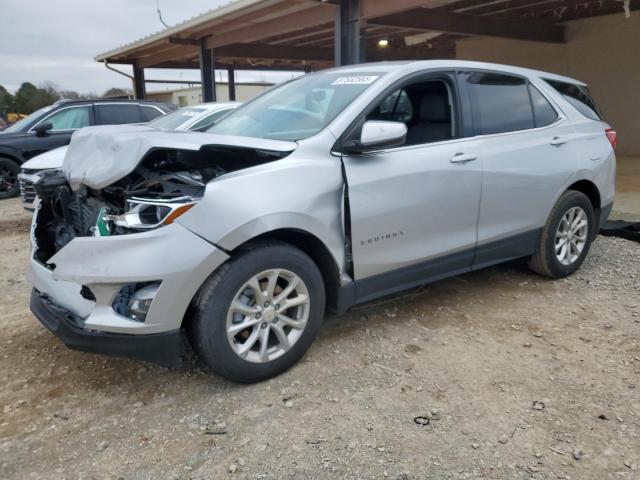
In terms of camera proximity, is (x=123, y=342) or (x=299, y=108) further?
(x=299, y=108)

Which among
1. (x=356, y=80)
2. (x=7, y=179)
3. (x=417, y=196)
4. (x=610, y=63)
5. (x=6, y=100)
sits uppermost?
(x=610, y=63)

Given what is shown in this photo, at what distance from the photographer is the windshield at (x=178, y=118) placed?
652 cm

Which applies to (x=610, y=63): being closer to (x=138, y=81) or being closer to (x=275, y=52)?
(x=275, y=52)

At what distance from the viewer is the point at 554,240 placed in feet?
14.2

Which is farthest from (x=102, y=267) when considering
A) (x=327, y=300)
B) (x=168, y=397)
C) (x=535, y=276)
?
(x=535, y=276)

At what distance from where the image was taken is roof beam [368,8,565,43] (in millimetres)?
9664

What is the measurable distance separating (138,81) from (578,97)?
16.5m

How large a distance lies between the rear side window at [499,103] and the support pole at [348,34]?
5.06 meters

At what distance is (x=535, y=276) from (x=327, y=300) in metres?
2.33

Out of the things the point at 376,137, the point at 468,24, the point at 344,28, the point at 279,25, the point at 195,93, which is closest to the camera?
the point at 376,137

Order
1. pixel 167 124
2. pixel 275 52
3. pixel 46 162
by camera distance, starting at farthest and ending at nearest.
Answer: pixel 275 52 < pixel 46 162 < pixel 167 124

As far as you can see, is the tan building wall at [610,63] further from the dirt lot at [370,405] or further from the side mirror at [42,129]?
the side mirror at [42,129]

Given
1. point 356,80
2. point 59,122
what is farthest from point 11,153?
point 356,80

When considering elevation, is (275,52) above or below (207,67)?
above
